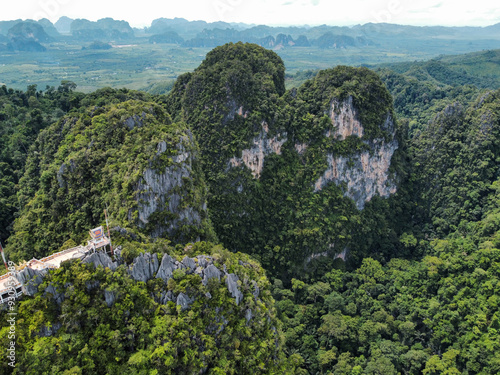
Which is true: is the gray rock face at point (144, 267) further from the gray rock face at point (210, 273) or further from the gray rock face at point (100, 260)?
the gray rock face at point (210, 273)

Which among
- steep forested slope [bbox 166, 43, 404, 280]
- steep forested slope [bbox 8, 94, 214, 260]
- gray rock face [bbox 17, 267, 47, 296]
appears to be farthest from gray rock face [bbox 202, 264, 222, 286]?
steep forested slope [bbox 166, 43, 404, 280]

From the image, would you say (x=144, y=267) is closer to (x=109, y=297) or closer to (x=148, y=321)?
(x=109, y=297)

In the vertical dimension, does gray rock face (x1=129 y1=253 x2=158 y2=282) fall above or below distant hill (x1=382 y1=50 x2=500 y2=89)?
below

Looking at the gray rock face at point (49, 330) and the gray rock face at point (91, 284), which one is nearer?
the gray rock face at point (49, 330)

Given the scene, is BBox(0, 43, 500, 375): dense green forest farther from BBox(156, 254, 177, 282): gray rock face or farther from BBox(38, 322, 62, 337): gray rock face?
BBox(156, 254, 177, 282): gray rock face

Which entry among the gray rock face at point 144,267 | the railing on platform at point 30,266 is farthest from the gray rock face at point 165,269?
the railing on platform at point 30,266

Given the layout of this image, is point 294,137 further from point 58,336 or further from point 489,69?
point 489,69
